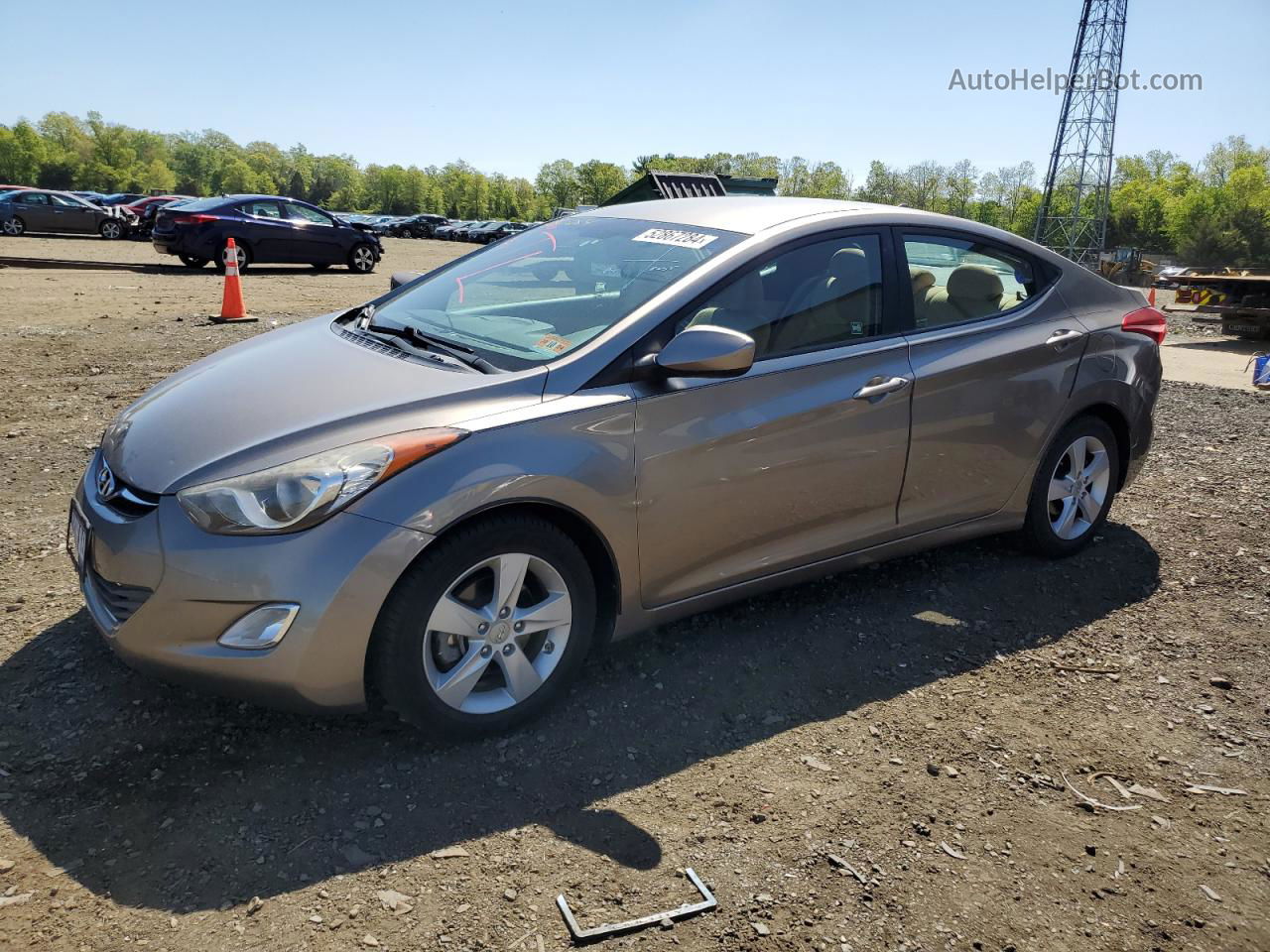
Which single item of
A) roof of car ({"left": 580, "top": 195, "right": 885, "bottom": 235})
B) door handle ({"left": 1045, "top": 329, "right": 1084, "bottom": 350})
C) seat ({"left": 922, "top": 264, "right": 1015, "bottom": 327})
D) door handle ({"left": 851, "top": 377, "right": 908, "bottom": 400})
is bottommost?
door handle ({"left": 851, "top": 377, "right": 908, "bottom": 400})

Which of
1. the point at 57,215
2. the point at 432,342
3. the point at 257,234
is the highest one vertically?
the point at 57,215

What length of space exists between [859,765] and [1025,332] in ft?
7.20

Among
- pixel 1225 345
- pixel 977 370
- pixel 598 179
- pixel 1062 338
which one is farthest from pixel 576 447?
pixel 598 179

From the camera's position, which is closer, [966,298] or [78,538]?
[78,538]

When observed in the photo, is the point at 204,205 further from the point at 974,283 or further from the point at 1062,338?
the point at 1062,338

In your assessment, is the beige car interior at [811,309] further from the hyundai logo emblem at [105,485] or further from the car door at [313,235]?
the car door at [313,235]

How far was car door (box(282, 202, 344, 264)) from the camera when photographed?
19.6 metres

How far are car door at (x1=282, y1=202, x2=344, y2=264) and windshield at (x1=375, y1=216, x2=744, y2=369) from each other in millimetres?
16827

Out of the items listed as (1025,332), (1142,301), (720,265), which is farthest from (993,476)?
(720,265)

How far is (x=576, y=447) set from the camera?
3.01m

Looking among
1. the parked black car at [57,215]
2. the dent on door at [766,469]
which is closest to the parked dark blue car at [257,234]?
the parked black car at [57,215]

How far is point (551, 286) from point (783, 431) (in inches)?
42.3

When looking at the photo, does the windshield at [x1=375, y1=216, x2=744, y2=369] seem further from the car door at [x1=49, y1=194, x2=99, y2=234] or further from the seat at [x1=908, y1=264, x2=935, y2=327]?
the car door at [x1=49, y1=194, x2=99, y2=234]

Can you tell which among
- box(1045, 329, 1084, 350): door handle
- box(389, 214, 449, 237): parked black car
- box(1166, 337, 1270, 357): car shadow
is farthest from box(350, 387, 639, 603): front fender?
box(389, 214, 449, 237): parked black car
